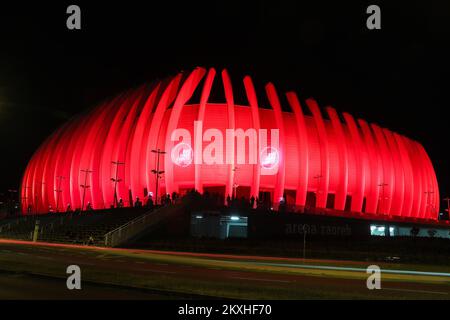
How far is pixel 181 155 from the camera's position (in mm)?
46688

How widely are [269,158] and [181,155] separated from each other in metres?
8.84

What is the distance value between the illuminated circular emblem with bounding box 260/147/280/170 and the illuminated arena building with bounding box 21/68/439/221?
10 centimetres

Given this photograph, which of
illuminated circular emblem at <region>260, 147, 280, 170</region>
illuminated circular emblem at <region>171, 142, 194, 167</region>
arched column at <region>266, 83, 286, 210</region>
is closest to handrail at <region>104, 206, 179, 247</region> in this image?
illuminated circular emblem at <region>171, 142, 194, 167</region>

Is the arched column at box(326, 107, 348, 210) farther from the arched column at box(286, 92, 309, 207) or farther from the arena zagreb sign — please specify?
the arena zagreb sign

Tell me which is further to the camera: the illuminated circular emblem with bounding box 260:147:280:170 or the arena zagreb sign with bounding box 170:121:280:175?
the illuminated circular emblem with bounding box 260:147:280:170

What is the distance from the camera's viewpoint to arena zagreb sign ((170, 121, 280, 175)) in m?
45.8

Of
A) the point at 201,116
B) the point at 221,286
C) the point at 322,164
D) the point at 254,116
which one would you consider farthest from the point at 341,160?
the point at 221,286

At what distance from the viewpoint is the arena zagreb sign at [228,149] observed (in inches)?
1805

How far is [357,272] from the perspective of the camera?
14992mm

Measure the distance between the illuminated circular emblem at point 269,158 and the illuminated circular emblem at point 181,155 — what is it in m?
7.18

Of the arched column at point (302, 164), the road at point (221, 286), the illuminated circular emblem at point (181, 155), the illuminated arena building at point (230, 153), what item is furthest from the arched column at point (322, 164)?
the road at point (221, 286)

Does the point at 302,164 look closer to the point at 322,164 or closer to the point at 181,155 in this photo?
the point at 322,164

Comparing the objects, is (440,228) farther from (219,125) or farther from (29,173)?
(29,173)
